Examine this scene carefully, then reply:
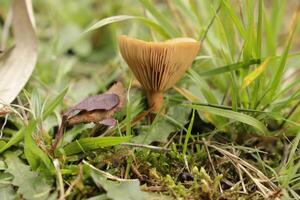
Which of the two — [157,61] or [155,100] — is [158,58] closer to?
[157,61]

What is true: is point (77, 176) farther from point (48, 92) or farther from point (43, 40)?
point (43, 40)

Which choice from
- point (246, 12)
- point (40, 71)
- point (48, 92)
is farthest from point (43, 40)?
point (246, 12)

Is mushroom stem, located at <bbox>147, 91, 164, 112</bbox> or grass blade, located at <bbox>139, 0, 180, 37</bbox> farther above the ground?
grass blade, located at <bbox>139, 0, 180, 37</bbox>

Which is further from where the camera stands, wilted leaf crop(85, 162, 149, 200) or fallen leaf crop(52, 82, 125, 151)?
fallen leaf crop(52, 82, 125, 151)

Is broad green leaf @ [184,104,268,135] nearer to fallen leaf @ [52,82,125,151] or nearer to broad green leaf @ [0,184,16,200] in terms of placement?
fallen leaf @ [52,82,125,151]

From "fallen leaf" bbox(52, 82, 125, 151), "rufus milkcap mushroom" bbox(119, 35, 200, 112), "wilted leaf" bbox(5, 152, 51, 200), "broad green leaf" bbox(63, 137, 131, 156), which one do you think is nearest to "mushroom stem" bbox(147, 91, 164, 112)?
"rufus milkcap mushroom" bbox(119, 35, 200, 112)

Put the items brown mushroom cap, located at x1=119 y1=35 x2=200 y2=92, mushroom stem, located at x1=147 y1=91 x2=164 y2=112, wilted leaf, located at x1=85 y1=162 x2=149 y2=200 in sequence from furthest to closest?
mushroom stem, located at x1=147 y1=91 x2=164 y2=112 < brown mushroom cap, located at x1=119 y1=35 x2=200 y2=92 < wilted leaf, located at x1=85 y1=162 x2=149 y2=200

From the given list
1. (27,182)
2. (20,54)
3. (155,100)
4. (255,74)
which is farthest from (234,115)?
(20,54)
